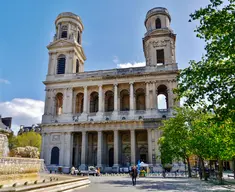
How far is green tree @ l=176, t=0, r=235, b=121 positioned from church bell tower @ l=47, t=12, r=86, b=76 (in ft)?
112

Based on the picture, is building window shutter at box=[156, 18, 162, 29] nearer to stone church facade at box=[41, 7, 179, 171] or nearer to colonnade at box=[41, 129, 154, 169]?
stone church facade at box=[41, 7, 179, 171]

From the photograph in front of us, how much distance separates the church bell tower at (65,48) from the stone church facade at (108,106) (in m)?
0.20

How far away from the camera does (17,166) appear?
1121cm

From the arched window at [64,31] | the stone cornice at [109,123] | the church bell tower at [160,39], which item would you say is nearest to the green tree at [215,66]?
the stone cornice at [109,123]

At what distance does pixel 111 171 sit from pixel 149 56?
21697 mm

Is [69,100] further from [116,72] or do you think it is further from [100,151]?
[100,151]

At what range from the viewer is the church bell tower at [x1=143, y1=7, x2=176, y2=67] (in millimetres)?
40438

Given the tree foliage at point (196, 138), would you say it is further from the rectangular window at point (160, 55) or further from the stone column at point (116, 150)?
the rectangular window at point (160, 55)

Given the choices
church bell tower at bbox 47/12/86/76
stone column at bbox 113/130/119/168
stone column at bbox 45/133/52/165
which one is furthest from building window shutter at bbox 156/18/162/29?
stone column at bbox 45/133/52/165

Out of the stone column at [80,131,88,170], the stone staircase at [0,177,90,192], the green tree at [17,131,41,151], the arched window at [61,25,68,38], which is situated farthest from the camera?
the green tree at [17,131,41,151]

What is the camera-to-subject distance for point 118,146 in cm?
3669

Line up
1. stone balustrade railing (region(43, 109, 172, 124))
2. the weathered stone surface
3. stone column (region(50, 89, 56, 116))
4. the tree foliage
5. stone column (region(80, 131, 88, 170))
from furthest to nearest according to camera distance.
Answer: stone column (region(50, 89, 56, 116))
stone column (region(80, 131, 88, 170))
stone balustrade railing (region(43, 109, 172, 124))
the tree foliage
the weathered stone surface

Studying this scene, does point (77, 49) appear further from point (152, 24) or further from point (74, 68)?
point (152, 24)

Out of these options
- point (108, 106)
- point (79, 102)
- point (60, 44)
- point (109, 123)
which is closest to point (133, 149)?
point (109, 123)
